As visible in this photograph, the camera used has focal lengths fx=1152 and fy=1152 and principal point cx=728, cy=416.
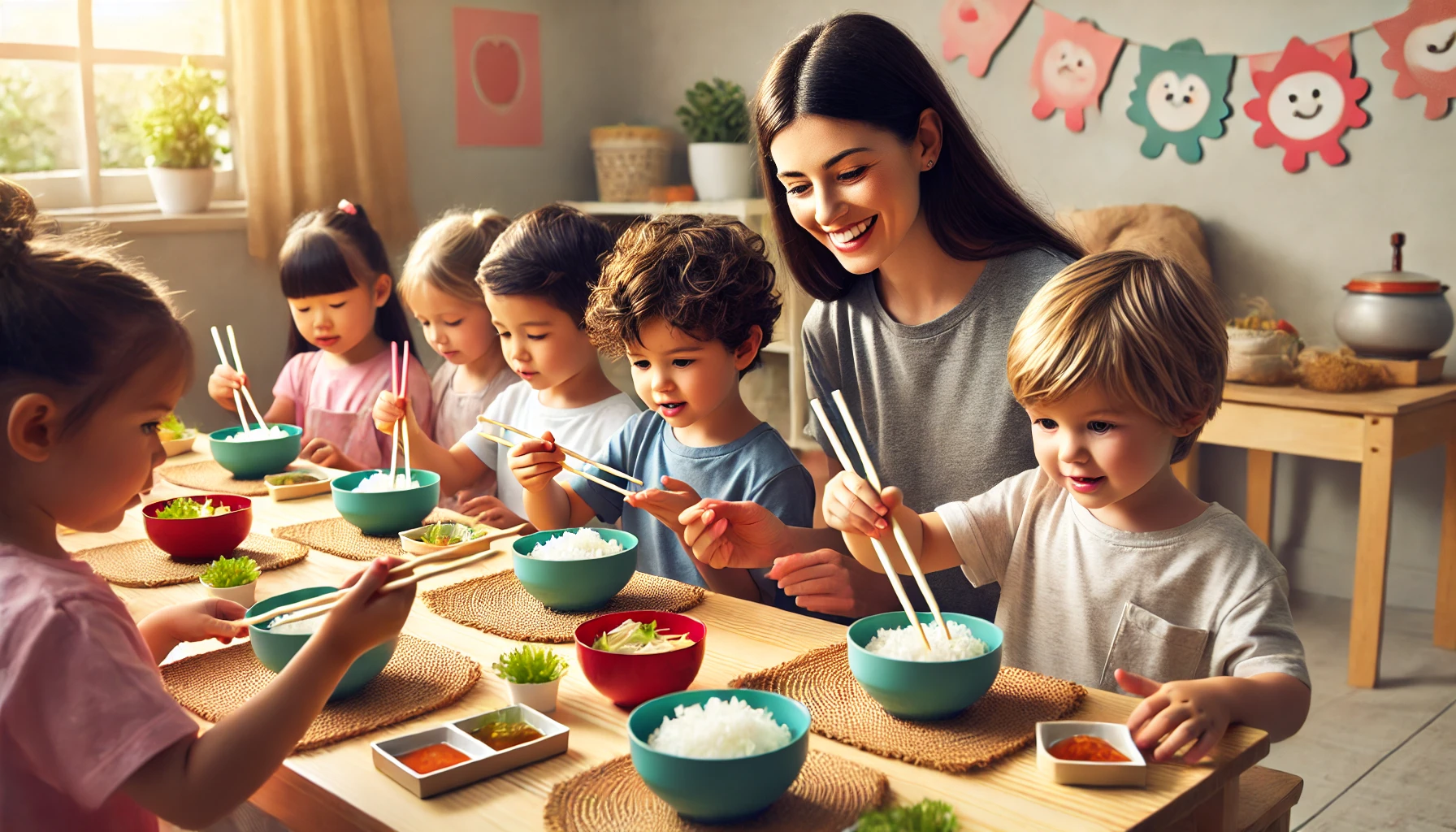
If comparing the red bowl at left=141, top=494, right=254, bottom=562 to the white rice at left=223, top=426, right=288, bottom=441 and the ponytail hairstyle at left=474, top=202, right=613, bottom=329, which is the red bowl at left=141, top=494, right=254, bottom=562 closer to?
the white rice at left=223, top=426, right=288, bottom=441

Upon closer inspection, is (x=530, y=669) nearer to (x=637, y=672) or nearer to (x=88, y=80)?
(x=637, y=672)

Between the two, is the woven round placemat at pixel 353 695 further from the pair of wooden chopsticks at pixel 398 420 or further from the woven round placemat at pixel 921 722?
the pair of wooden chopsticks at pixel 398 420

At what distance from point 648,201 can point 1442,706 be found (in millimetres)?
3221

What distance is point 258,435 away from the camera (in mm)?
2246

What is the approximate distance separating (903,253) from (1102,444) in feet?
1.87

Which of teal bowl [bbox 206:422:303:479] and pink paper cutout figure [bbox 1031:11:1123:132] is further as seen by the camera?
pink paper cutout figure [bbox 1031:11:1123:132]

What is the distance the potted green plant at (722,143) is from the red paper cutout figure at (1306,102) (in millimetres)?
1869

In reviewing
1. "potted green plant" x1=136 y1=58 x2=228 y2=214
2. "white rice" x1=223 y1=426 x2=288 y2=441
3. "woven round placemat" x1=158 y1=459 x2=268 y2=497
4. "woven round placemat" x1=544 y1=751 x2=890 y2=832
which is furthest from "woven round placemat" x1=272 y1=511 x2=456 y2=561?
"potted green plant" x1=136 y1=58 x2=228 y2=214

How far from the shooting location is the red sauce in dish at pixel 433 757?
0.97 meters

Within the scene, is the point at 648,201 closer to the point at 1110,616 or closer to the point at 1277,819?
the point at 1110,616

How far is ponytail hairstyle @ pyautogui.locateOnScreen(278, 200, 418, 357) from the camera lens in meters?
2.74

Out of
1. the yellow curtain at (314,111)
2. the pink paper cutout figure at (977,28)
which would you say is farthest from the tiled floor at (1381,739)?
the yellow curtain at (314,111)

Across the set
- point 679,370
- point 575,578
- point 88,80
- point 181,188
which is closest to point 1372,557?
point 679,370

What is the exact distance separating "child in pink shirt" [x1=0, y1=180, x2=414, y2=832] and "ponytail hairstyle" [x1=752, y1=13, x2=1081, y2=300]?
924 millimetres
